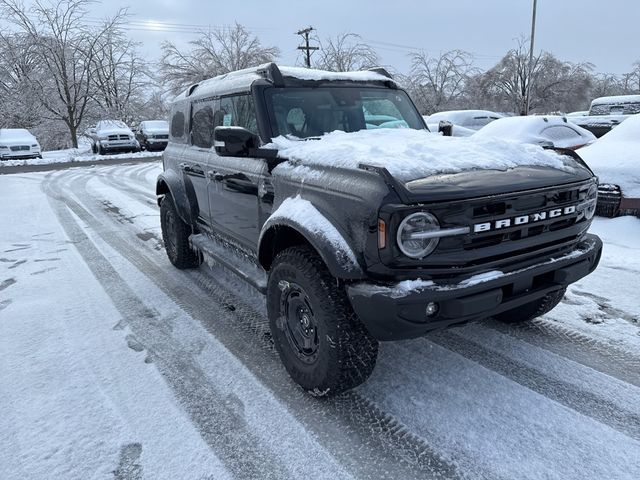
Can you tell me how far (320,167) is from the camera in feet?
8.82

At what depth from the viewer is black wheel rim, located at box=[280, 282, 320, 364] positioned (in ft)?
8.84

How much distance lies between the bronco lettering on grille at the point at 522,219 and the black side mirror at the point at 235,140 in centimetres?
153

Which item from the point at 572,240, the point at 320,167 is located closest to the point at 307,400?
the point at 320,167

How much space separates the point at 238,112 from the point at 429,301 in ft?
7.56

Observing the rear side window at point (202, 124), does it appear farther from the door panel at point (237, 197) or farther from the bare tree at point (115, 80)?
the bare tree at point (115, 80)

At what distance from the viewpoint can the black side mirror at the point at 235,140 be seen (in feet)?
9.51

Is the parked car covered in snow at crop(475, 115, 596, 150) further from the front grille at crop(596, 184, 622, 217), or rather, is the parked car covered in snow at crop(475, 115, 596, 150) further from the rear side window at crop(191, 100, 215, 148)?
the rear side window at crop(191, 100, 215, 148)

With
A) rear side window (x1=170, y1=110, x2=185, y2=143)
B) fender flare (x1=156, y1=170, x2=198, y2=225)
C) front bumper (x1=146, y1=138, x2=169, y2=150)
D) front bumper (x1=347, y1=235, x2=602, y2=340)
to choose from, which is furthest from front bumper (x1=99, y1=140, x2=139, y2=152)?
front bumper (x1=347, y1=235, x2=602, y2=340)

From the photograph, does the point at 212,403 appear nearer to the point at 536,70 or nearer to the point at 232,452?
the point at 232,452

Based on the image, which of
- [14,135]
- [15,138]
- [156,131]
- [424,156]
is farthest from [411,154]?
[156,131]

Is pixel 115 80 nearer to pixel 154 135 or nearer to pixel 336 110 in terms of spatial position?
pixel 154 135

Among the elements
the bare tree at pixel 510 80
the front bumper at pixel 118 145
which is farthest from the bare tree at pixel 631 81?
the front bumper at pixel 118 145

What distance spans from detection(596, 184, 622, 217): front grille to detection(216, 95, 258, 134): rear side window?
497cm

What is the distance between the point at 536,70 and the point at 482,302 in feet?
164
